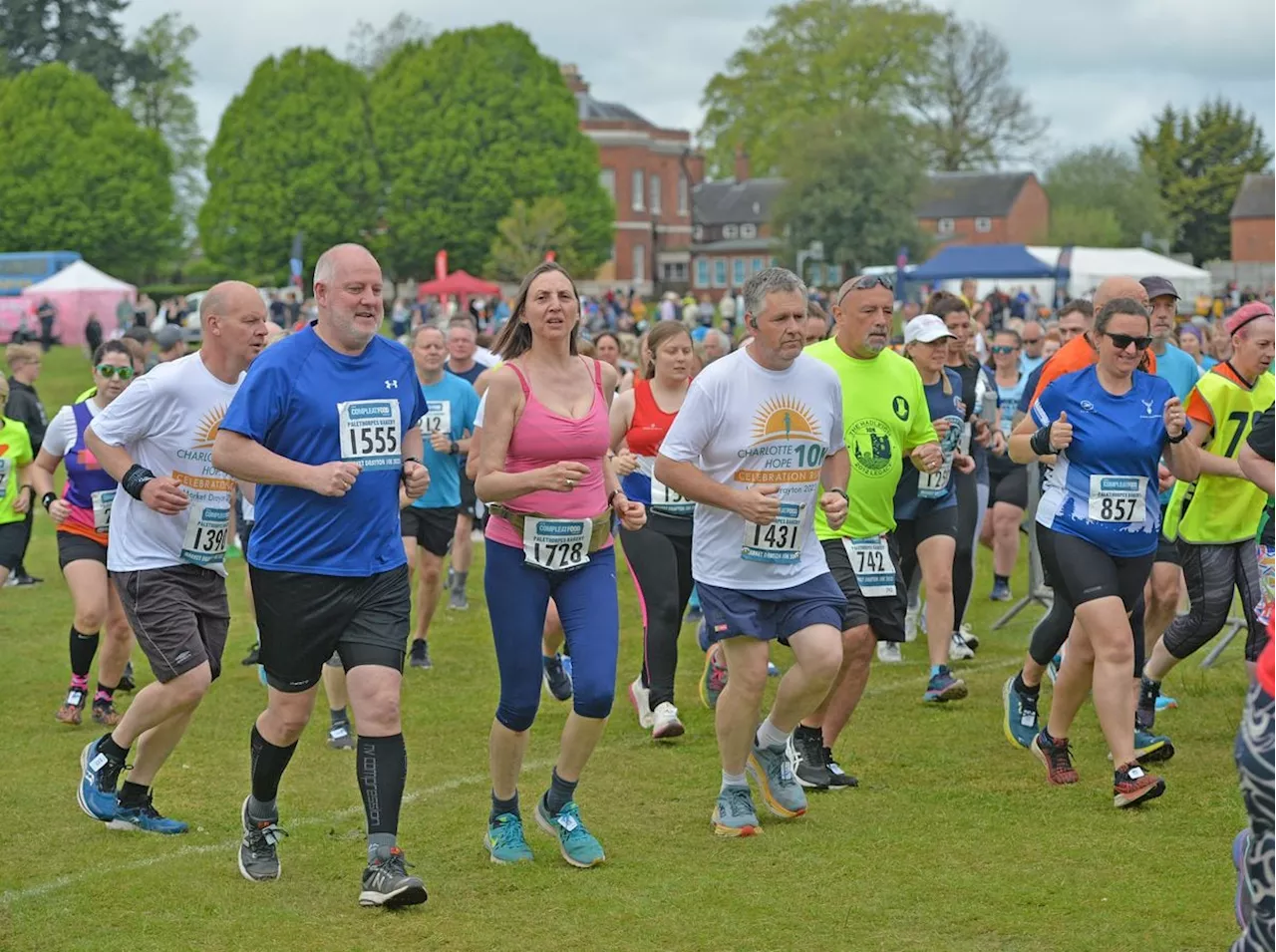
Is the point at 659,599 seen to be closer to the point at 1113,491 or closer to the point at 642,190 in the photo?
the point at 1113,491

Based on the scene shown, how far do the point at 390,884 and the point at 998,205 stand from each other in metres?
98.8

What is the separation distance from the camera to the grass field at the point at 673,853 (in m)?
5.84

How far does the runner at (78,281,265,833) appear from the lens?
23.1 feet

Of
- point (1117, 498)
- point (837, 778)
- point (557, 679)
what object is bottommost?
point (557, 679)

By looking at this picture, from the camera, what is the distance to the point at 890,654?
11469 millimetres

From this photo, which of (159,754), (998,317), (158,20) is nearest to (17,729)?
(159,754)

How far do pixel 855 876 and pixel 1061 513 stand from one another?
6.29ft

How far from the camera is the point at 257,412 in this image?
6.00 metres

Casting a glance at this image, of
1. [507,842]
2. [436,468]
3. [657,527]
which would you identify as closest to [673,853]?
[507,842]

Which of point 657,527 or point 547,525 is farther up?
point 547,525

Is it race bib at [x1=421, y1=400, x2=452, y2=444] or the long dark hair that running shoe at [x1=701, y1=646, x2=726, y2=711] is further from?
the long dark hair

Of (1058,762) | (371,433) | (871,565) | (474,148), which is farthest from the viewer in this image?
(474,148)

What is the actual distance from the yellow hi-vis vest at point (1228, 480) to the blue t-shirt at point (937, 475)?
1.46 meters

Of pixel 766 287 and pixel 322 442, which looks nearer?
pixel 322 442
